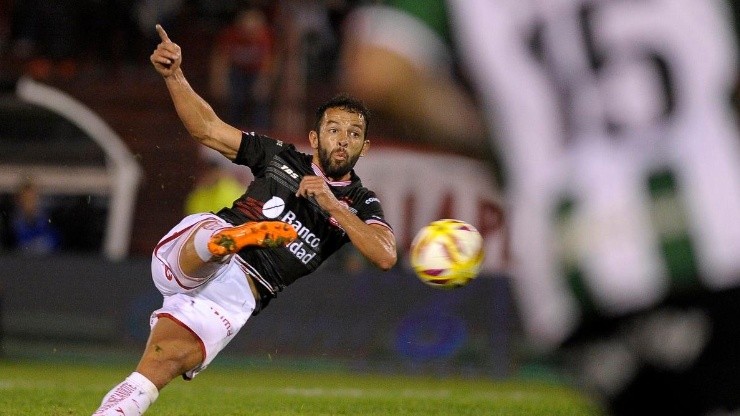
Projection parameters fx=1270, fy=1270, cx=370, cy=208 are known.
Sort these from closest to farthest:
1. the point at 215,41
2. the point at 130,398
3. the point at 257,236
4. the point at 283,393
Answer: the point at 257,236 → the point at 130,398 → the point at 283,393 → the point at 215,41

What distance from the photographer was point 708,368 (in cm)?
243

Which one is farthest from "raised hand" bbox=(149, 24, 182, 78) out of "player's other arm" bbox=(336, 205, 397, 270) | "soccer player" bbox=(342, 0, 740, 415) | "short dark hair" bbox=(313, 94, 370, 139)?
"soccer player" bbox=(342, 0, 740, 415)

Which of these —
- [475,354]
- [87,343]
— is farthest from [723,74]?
[87,343]

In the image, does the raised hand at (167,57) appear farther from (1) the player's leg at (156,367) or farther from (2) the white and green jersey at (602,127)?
(2) the white and green jersey at (602,127)

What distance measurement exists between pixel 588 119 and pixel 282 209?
429 centimetres

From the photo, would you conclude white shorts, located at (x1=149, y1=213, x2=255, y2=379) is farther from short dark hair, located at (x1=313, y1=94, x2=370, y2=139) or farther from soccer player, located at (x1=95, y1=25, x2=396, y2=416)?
short dark hair, located at (x1=313, y1=94, x2=370, y2=139)

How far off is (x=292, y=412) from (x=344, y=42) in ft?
27.5

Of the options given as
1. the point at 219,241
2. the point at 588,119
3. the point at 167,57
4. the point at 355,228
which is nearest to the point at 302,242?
the point at 355,228

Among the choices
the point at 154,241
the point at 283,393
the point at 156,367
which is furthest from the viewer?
the point at 154,241

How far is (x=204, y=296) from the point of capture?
617cm

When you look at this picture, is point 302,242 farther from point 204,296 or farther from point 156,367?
point 156,367

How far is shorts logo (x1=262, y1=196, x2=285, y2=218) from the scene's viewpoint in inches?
253

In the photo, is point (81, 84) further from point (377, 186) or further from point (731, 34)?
point (731, 34)

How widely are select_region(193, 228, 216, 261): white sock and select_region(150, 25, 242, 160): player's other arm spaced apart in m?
0.57
